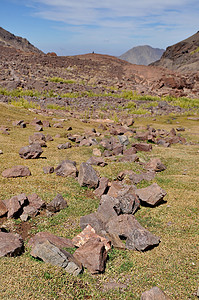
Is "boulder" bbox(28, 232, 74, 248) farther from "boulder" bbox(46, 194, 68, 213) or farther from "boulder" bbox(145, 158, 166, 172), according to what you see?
"boulder" bbox(145, 158, 166, 172)

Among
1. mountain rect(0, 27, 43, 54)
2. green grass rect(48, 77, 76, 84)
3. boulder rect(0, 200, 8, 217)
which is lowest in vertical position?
boulder rect(0, 200, 8, 217)

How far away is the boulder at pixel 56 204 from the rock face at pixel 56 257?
2312mm

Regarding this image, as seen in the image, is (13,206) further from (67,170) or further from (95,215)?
(67,170)

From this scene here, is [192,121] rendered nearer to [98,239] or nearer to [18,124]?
[18,124]

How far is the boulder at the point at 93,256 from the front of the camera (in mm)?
4906

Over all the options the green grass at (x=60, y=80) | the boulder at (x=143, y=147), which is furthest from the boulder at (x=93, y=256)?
the green grass at (x=60, y=80)

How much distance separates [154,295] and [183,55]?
7577 cm

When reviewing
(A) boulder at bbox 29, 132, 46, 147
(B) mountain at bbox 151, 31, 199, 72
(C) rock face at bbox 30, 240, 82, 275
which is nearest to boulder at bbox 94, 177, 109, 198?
(C) rock face at bbox 30, 240, 82, 275

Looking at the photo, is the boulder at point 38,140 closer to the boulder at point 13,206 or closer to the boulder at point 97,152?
the boulder at point 97,152

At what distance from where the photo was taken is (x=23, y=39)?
365 feet

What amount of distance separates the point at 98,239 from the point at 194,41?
80.4 metres

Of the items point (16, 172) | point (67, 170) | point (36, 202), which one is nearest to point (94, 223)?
point (36, 202)

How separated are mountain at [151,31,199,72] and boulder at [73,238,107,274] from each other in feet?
202

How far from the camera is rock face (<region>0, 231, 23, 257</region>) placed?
4.91 meters
